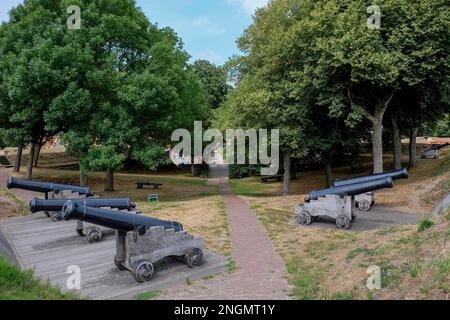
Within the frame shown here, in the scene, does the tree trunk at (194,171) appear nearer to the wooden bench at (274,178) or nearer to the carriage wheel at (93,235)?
the wooden bench at (274,178)

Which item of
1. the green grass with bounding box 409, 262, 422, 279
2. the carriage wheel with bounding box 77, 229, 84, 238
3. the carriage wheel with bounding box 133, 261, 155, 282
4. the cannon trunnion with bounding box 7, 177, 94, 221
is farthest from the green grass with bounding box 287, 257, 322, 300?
the cannon trunnion with bounding box 7, 177, 94, 221

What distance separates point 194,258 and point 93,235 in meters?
4.42

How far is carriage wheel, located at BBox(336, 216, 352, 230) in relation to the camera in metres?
14.1

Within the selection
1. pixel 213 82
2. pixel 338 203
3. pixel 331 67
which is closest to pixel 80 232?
pixel 338 203

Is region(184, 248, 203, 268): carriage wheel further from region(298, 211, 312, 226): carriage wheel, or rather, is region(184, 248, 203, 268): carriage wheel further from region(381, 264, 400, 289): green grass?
region(298, 211, 312, 226): carriage wheel

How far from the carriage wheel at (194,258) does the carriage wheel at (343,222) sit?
20.6ft

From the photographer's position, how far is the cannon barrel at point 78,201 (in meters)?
11.6

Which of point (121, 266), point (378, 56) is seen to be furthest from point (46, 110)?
point (378, 56)

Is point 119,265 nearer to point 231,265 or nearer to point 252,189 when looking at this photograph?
point 231,265

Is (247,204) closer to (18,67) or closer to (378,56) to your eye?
(378,56)

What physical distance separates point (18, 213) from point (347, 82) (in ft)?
57.7

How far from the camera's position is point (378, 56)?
18422mm

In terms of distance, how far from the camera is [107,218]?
8625 mm

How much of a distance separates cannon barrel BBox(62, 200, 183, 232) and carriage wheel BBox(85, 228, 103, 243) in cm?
386
